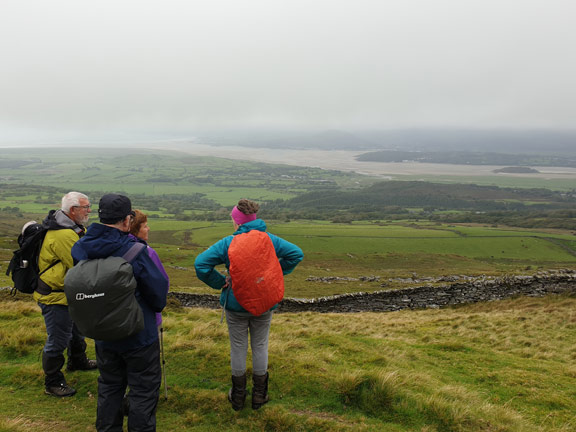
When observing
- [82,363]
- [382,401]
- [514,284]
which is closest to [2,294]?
[82,363]

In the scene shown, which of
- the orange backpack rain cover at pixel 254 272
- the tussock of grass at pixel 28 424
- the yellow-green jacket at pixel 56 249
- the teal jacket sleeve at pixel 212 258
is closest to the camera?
the tussock of grass at pixel 28 424

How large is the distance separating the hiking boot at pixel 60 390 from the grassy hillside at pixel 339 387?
0.36 feet

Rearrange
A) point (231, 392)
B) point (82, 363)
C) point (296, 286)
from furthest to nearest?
point (296, 286), point (82, 363), point (231, 392)

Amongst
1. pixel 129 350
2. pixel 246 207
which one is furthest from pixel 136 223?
pixel 129 350

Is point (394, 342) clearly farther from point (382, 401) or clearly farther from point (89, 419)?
point (89, 419)

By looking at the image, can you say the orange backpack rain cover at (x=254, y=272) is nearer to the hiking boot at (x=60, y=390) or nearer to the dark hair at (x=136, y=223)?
the dark hair at (x=136, y=223)

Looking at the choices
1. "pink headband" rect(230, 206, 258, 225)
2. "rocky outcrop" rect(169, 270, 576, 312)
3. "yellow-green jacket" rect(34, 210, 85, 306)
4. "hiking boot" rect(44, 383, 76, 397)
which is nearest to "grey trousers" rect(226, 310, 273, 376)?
"pink headband" rect(230, 206, 258, 225)

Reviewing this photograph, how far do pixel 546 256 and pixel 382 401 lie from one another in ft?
302

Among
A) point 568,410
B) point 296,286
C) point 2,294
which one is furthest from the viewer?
point 296,286

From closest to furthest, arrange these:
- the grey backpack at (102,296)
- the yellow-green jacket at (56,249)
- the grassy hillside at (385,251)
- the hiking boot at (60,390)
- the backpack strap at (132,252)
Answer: the grey backpack at (102,296) → the backpack strap at (132,252) → the yellow-green jacket at (56,249) → the hiking boot at (60,390) → the grassy hillside at (385,251)

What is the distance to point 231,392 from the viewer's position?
20.1 feet

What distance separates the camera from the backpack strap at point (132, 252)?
4.45m

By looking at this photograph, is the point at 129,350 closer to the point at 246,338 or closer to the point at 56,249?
the point at 246,338

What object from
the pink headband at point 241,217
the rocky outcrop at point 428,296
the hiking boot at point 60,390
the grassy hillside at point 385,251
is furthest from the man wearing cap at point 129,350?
the grassy hillside at point 385,251
